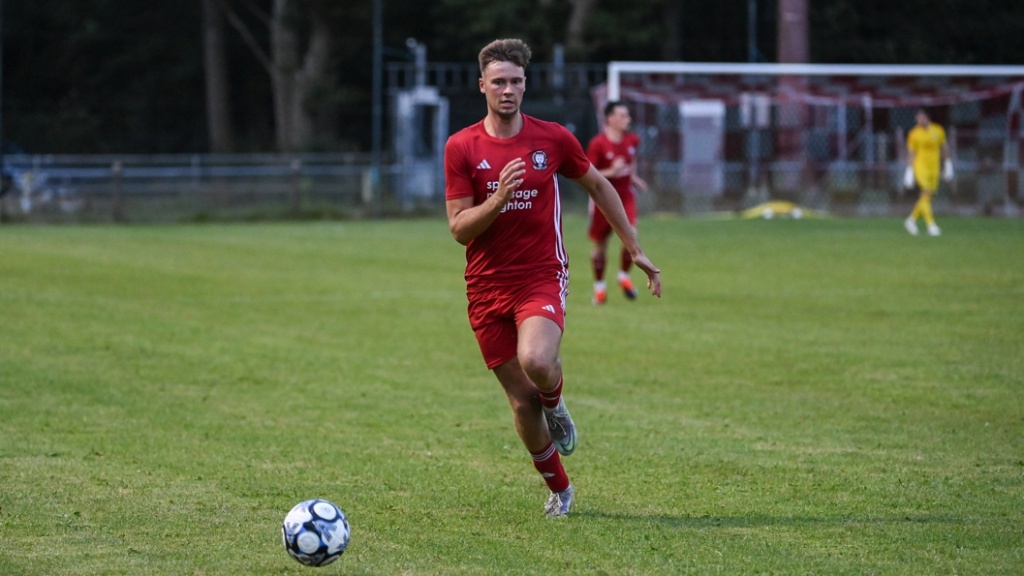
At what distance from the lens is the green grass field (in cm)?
573

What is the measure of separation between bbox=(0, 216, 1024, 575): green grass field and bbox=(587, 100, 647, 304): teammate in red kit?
16.1 inches

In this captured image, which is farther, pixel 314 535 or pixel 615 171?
pixel 615 171

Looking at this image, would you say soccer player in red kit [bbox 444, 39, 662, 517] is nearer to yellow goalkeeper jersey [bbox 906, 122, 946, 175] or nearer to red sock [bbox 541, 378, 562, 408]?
red sock [bbox 541, 378, 562, 408]

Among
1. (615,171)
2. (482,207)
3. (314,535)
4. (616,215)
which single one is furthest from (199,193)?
(314,535)

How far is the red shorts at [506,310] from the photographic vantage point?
6289mm

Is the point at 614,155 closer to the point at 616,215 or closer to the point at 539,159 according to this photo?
the point at 616,215

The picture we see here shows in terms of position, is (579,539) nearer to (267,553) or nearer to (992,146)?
(267,553)

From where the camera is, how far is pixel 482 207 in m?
6.02

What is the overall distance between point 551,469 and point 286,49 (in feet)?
143

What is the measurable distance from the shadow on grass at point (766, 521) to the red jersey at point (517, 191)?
118 centimetres

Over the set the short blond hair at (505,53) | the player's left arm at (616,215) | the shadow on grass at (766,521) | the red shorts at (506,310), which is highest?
the short blond hair at (505,53)

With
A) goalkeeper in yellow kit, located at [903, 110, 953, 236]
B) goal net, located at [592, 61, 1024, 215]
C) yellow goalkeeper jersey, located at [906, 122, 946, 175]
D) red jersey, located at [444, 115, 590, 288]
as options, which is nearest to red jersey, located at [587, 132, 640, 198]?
red jersey, located at [444, 115, 590, 288]

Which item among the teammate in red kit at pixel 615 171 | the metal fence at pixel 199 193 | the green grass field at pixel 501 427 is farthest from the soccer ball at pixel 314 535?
the metal fence at pixel 199 193

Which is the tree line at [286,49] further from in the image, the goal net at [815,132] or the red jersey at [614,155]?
the red jersey at [614,155]
